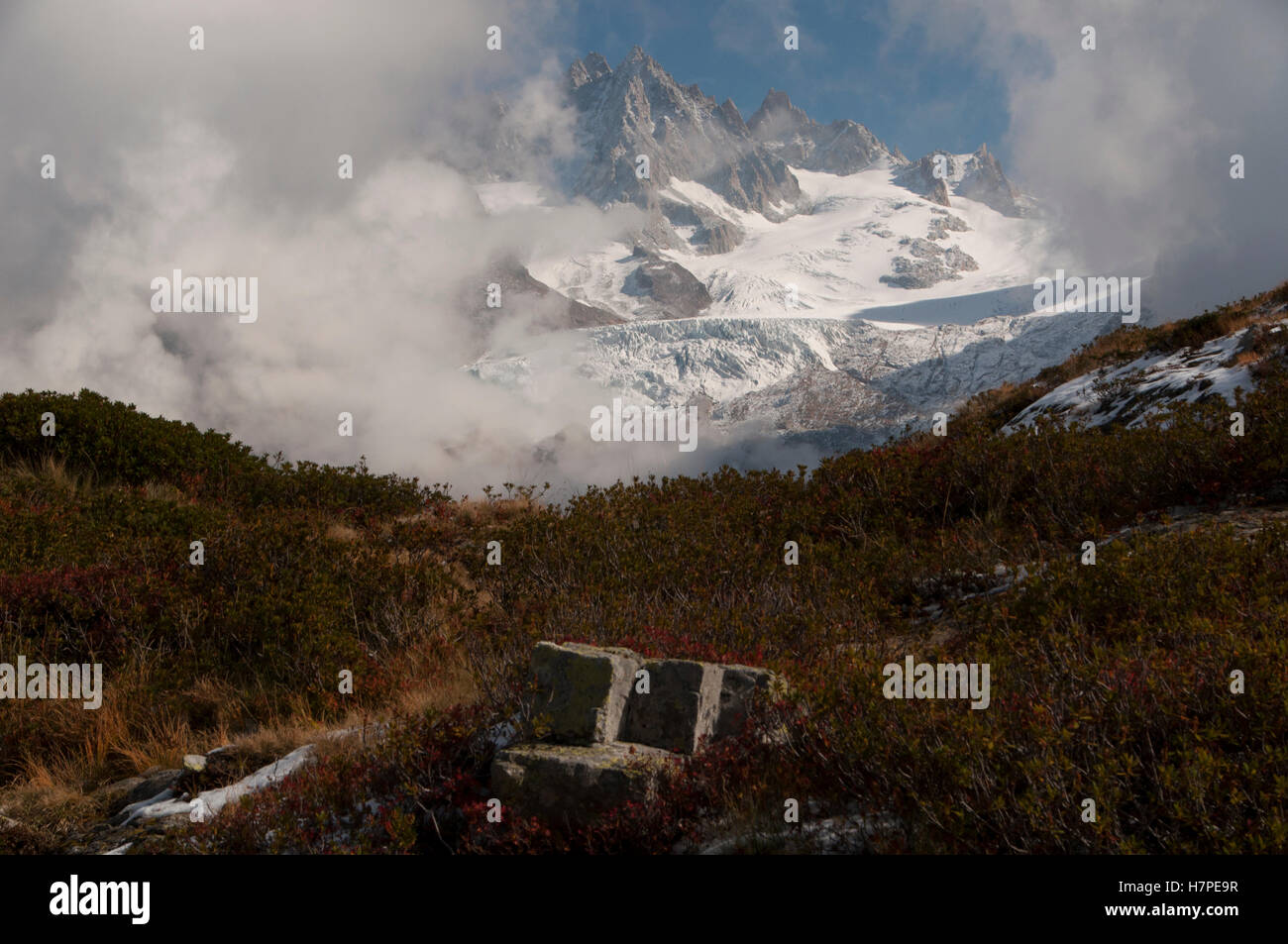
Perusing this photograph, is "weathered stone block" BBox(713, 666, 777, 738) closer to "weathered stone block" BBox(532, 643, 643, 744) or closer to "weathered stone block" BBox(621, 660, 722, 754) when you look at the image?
"weathered stone block" BBox(621, 660, 722, 754)

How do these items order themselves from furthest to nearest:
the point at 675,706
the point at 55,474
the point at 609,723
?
the point at 55,474
the point at 675,706
the point at 609,723

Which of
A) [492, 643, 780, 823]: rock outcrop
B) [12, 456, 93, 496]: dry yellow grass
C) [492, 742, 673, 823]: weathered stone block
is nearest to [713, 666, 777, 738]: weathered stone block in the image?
[492, 643, 780, 823]: rock outcrop

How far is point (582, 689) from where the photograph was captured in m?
4.59

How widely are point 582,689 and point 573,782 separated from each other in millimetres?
624

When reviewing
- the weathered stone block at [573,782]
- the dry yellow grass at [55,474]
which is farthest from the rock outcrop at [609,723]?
the dry yellow grass at [55,474]

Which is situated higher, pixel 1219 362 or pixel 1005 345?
pixel 1005 345

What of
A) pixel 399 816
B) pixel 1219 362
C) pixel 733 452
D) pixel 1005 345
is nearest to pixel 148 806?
pixel 399 816

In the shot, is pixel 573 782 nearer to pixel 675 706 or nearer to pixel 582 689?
pixel 582 689

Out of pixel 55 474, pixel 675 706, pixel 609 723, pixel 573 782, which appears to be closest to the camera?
pixel 573 782

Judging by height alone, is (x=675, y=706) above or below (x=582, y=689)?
below

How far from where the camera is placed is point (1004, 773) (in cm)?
344

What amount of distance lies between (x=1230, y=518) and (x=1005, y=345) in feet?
657

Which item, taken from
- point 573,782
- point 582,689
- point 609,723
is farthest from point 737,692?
point 573,782
